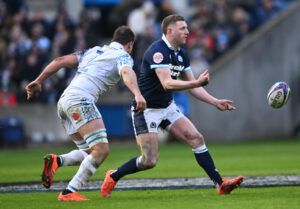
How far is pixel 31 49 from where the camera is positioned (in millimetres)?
27453

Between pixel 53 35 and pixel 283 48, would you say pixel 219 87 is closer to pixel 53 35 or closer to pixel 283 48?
pixel 283 48

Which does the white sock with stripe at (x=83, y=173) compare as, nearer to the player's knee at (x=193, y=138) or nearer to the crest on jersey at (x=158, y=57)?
the player's knee at (x=193, y=138)

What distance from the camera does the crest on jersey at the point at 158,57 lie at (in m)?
13.0

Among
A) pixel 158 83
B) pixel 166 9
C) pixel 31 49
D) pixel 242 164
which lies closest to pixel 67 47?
pixel 31 49

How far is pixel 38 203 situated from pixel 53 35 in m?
16.5

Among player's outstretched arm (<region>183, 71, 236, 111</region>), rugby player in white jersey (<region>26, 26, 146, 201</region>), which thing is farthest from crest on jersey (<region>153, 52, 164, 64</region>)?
player's outstretched arm (<region>183, 71, 236, 111</region>)

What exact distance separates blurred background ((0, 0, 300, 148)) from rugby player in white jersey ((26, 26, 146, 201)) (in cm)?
1358

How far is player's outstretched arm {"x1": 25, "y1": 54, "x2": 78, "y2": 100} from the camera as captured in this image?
42.6ft

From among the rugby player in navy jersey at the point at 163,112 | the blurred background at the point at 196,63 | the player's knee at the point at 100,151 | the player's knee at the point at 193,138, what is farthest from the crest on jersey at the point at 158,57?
the blurred background at the point at 196,63

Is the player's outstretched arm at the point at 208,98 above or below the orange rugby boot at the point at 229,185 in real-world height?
above

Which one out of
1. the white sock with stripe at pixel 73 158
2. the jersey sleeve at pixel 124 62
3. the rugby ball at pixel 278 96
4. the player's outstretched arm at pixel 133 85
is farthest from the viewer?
the rugby ball at pixel 278 96

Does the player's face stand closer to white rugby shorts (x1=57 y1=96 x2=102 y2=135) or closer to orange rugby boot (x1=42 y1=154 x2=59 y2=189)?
white rugby shorts (x1=57 y1=96 x2=102 y2=135)

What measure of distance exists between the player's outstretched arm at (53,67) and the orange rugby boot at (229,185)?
272 centimetres

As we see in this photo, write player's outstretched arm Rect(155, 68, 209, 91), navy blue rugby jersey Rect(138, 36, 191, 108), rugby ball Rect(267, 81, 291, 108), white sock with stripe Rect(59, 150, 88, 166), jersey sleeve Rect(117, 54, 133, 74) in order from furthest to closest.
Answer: rugby ball Rect(267, 81, 291, 108) → white sock with stripe Rect(59, 150, 88, 166) → navy blue rugby jersey Rect(138, 36, 191, 108) → jersey sleeve Rect(117, 54, 133, 74) → player's outstretched arm Rect(155, 68, 209, 91)
